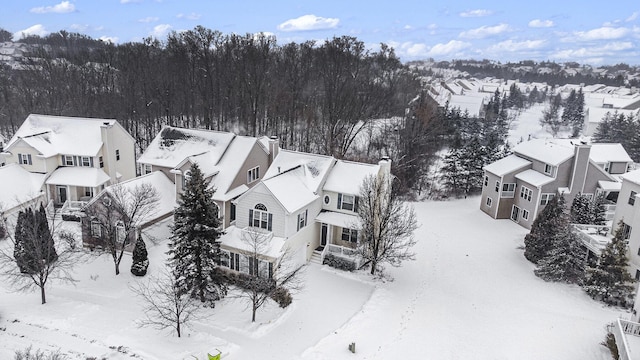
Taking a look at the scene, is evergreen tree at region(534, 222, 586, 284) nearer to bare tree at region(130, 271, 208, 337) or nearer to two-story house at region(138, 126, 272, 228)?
two-story house at region(138, 126, 272, 228)

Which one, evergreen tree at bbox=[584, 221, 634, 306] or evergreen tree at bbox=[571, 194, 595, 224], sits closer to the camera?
evergreen tree at bbox=[584, 221, 634, 306]

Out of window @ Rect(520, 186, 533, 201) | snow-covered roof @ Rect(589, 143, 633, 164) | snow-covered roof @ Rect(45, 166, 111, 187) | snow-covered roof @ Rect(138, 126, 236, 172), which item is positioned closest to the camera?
snow-covered roof @ Rect(138, 126, 236, 172)

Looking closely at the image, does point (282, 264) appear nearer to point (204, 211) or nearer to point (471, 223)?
point (204, 211)

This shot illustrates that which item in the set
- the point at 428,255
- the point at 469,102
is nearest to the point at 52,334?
the point at 428,255

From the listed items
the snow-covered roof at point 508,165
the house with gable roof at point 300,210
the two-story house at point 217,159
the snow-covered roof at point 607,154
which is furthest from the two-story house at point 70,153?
the snow-covered roof at point 607,154

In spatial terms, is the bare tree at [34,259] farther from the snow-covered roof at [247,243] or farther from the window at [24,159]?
the window at [24,159]

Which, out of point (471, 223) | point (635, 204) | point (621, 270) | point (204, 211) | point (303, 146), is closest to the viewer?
point (204, 211)

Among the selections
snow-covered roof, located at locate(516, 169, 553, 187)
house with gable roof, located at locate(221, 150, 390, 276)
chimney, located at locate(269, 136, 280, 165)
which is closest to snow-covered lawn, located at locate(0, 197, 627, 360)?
house with gable roof, located at locate(221, 150, 390, 276)

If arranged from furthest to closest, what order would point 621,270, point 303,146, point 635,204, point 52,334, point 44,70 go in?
point 44,70, point 303,146, point 635,204, point 621,270, point 52,334
